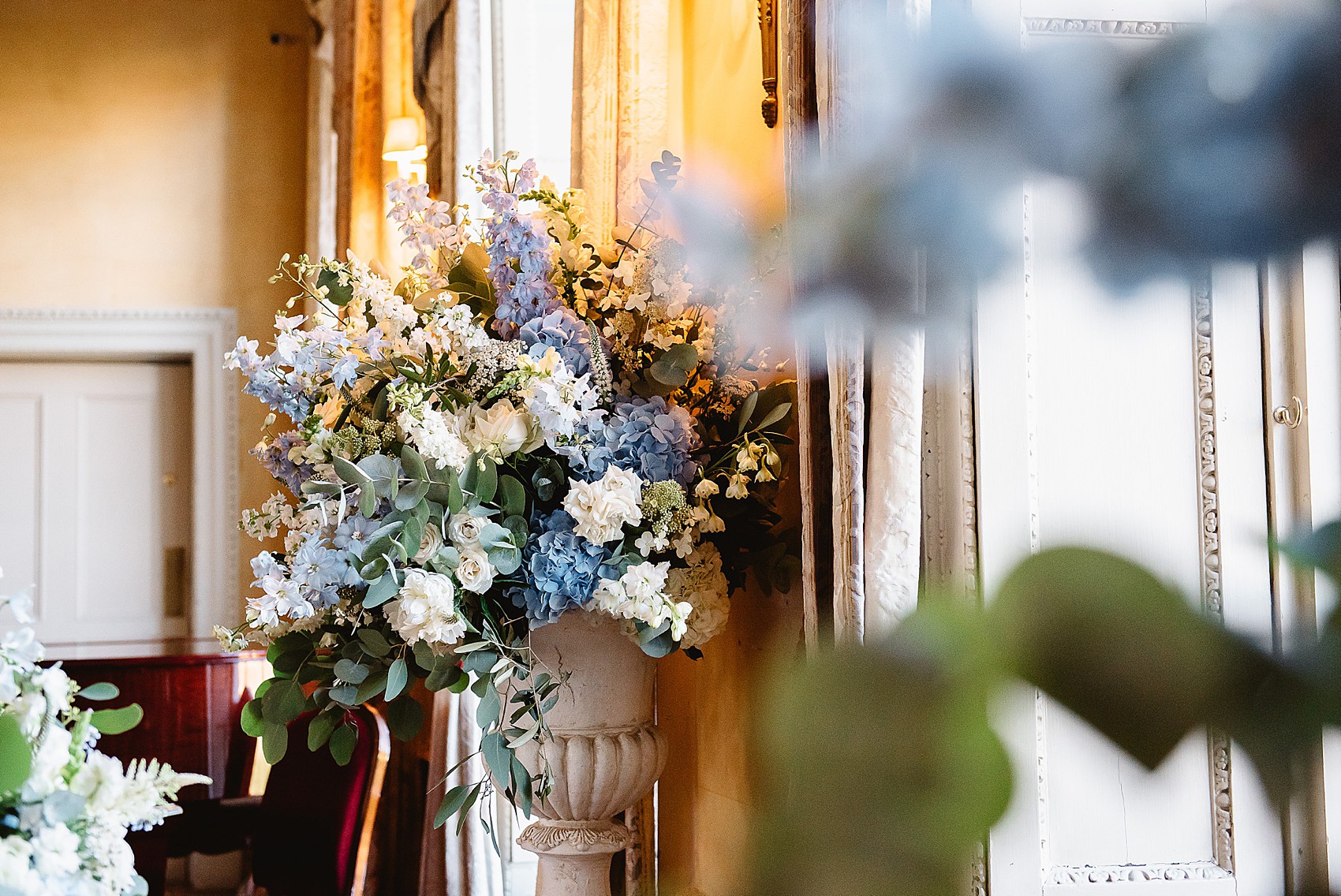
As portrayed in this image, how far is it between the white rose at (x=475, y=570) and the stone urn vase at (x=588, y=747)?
6.4 inches

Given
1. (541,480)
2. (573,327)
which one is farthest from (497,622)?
(573,327)

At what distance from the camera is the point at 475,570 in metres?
1.30

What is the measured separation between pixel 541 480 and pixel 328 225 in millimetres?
3599

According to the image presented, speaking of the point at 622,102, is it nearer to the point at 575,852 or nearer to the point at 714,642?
the point at 714,642

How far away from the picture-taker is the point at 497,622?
1392 mm

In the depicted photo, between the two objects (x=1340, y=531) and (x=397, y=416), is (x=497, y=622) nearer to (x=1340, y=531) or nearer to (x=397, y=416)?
(x=397, y=416)

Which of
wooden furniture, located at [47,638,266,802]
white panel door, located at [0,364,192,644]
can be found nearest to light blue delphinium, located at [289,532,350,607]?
wooden furniture, located at [47,638,266,802]

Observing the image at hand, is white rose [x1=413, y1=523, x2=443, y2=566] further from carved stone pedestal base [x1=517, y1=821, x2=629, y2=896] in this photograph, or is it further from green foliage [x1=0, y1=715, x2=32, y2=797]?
green foliage [x1=0, y1=715, x2=32, y2=797]

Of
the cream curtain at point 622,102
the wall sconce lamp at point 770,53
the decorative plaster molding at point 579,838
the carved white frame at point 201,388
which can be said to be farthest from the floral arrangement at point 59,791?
the carved white frame at point 201,388

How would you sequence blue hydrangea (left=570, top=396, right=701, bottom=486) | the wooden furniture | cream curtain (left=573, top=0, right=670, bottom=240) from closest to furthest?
blue hydrangea (left=570, top=396, right=701, bottom=486) → cream curtain (left=573, top=0, right=670, bottom=240) → the wooden furniture

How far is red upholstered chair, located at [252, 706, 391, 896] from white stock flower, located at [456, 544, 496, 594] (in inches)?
31.4

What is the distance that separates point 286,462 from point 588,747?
0.53 metres

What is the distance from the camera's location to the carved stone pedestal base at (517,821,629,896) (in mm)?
1495

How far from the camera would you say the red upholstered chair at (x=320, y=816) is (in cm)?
216
